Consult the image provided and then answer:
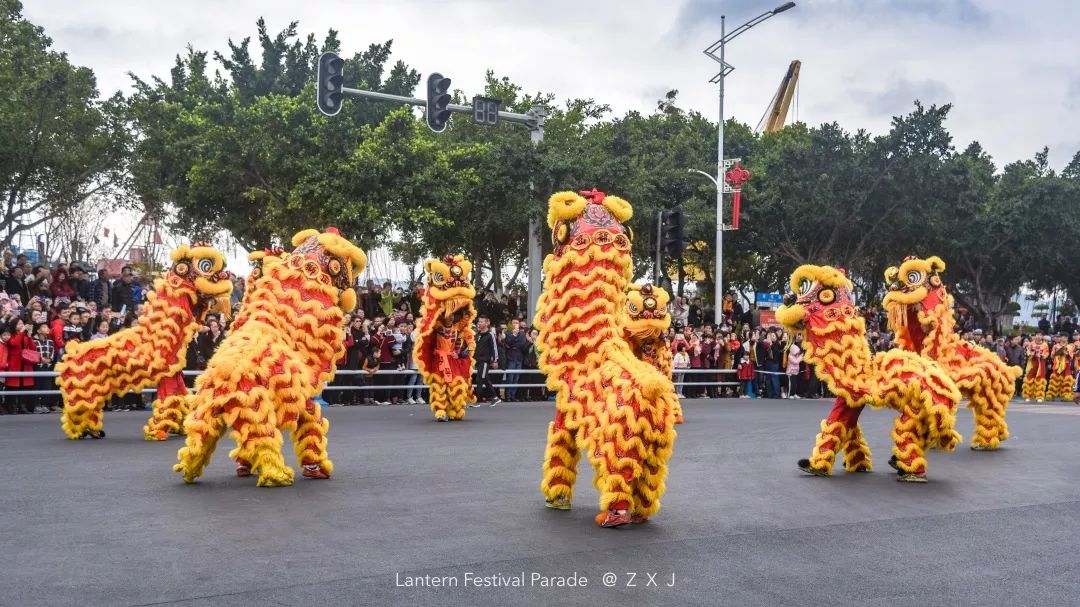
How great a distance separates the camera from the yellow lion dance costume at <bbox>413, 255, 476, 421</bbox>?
14.6 metres

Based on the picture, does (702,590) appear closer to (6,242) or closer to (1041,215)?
(6,242)

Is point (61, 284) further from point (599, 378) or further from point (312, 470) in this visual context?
point (599, 378)

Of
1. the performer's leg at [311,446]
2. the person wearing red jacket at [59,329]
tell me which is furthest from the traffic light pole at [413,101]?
the performer's leg at [311,446]

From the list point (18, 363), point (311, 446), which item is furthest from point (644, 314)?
point (18, 363)

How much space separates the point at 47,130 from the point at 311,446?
17996mm

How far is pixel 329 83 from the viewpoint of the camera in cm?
1695

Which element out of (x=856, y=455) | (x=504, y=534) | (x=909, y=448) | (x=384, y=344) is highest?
(x=384, y=344)

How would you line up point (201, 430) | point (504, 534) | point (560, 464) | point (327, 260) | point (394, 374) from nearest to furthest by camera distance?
point (504, 534) → point (560, 464) → point (201, 430) → point (327, 260) → point (394, 374)

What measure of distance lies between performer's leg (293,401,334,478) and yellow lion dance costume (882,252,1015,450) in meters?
7.07

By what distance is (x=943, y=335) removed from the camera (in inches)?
476

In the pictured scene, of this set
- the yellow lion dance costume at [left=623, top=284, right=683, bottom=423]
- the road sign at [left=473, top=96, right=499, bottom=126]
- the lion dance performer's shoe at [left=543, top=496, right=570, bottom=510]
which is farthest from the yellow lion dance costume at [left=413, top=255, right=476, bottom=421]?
the lion dance performer's shoe at [left=543, top=496, right=570, bottom=510]

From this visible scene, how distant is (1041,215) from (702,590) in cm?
3352

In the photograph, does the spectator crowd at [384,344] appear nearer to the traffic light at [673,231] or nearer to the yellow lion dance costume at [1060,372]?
the yellow lion dance costume at [1060,372]

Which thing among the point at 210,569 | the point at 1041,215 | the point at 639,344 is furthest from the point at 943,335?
the point at 1041,215
